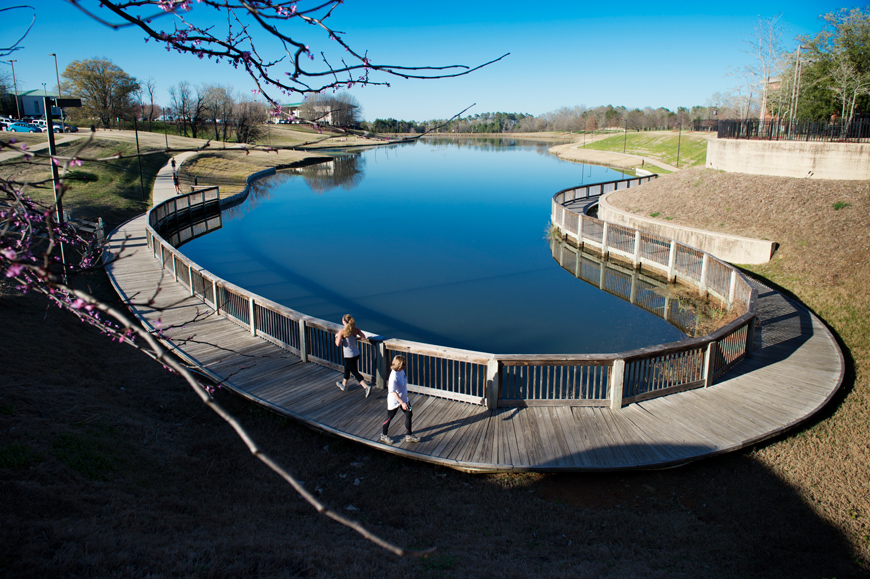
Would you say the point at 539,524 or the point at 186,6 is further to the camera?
the point at 539,524

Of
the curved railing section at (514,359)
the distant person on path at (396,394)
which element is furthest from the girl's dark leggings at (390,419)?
the curved railing section at (514,359)

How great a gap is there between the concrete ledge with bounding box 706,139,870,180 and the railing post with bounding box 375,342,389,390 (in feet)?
72.6

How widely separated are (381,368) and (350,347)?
2.23 feet

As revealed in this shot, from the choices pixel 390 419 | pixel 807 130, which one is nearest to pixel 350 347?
pixel 390 419

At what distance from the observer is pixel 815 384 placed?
9906 mm

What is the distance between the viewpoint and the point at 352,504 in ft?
22.9

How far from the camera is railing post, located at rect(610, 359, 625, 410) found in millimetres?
8805

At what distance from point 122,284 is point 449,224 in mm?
18106

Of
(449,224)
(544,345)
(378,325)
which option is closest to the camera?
(544,345)

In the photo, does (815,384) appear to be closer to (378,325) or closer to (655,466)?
(655,466)

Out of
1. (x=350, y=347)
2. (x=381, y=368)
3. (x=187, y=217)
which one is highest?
(x=187, y=217)

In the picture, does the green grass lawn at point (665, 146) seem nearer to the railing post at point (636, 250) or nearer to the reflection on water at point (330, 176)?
the railing post at point (636, 250)

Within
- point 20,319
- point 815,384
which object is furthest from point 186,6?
point 815,384

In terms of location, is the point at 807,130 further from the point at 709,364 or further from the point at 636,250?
the point at 709,364
